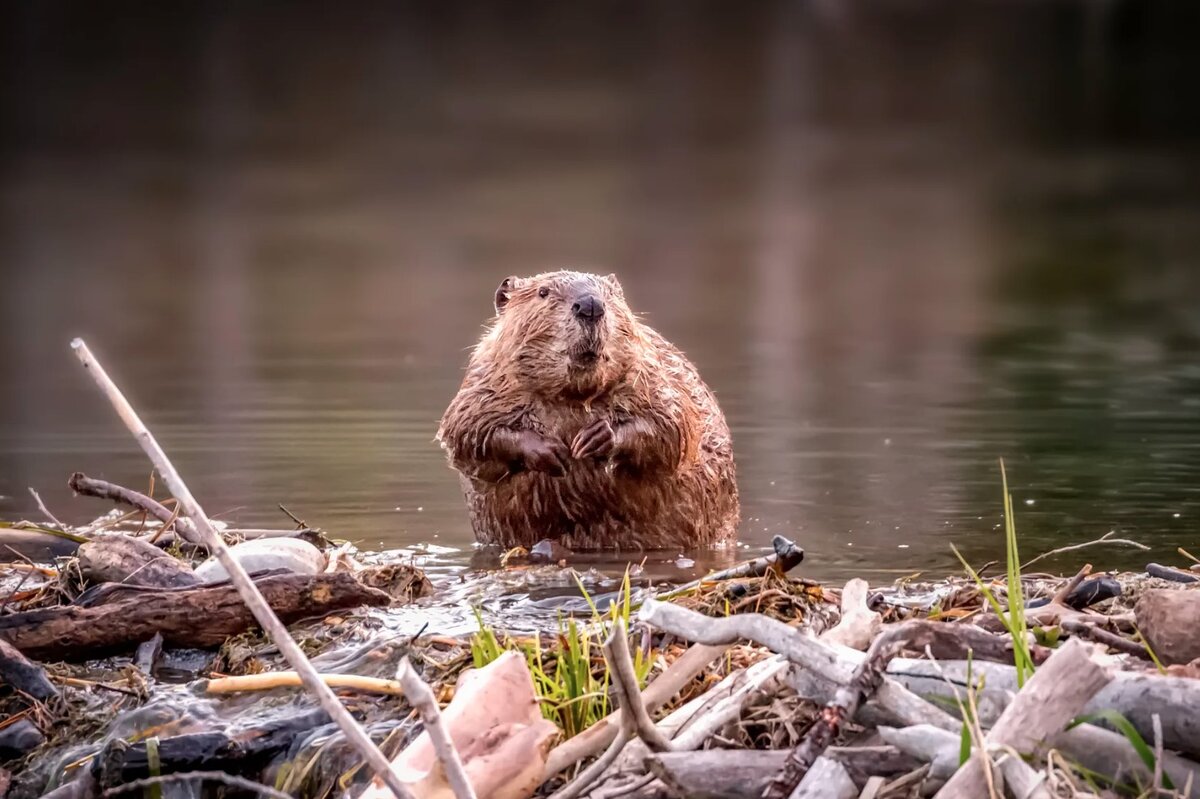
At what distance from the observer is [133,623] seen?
→ 159 inches

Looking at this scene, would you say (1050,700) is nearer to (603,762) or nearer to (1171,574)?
(603,762)

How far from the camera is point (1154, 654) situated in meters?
3.04

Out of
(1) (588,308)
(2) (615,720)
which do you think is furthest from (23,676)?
(1) (588,308)

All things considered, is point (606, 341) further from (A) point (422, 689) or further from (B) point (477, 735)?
(A) point (422, 689)

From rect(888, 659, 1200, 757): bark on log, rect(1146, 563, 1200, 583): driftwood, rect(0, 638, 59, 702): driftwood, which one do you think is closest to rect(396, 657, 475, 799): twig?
rect(888, 659, 1200, 757): bark on log

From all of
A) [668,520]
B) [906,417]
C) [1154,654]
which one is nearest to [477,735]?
[1154,654]

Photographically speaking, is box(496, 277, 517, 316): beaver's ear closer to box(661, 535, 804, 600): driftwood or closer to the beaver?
the beaver

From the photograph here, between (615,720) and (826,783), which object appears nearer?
(826,783)

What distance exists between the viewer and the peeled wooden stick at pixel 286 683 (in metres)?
3.53

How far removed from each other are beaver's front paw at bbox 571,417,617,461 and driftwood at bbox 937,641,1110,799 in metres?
3.03

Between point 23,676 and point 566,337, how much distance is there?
7.31 feet

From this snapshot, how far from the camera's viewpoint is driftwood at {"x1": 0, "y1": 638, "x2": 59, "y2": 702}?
3.71m

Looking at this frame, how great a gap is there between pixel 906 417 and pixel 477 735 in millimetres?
8194

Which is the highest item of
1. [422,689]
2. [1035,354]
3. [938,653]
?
[422,689]
